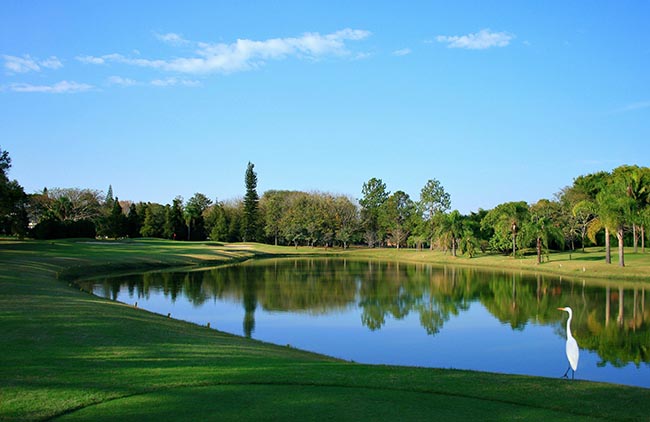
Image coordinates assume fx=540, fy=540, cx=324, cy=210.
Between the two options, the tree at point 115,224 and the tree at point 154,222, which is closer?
the tree at point 115,224

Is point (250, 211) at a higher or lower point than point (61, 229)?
higher

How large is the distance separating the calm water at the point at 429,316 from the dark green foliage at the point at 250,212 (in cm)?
6477

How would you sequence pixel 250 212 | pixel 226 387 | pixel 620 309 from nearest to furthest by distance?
pixel 226 387, pixel 620 309, pixel 250 212

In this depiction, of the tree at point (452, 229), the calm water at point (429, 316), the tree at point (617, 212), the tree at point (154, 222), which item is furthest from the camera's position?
the tree at point (154, 222)

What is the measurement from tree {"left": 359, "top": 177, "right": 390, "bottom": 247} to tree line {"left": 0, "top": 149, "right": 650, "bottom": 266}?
0.73 ft

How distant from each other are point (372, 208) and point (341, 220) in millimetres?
8522

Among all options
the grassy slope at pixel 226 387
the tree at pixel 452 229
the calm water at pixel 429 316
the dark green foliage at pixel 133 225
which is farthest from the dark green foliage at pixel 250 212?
the grassy slope at pixel 226 387

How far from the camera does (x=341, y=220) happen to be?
113 m

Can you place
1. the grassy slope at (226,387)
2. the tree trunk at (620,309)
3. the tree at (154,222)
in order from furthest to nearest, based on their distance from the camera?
the tree at (154,222) < the tree trunk at (620,309) < the grassy slope at (226,387)

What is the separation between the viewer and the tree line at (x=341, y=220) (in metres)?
72.4

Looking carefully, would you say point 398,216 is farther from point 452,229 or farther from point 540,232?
point 540,232

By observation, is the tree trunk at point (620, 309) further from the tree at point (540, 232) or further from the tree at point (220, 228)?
the tree at point (220, 228)

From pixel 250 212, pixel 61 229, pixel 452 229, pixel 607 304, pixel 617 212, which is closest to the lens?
pixel 607 304

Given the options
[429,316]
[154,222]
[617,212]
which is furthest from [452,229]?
[154,222]
